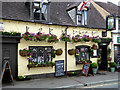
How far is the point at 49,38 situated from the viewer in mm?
9078

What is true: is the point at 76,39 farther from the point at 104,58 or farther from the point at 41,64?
the point at 104,58

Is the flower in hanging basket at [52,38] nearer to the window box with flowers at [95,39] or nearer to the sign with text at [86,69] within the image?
the sign with text at [86,69]

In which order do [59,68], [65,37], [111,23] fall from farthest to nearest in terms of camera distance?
[111,23] < [59,68] < [65,37]

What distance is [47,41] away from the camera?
944 cm

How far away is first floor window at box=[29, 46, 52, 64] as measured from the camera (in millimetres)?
9125

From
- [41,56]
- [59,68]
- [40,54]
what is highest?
[40,54]

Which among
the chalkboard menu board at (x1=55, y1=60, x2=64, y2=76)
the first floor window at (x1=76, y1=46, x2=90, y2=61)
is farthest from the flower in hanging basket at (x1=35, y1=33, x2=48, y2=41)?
the first floor window at (x1=76, y1=46, x2=90, y2=61)

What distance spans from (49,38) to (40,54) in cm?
140

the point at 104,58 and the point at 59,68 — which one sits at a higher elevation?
the point at 104,58

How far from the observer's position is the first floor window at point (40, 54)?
29.9ft

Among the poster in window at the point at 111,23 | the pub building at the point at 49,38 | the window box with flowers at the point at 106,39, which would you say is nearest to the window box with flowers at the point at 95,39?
the pub building at the point at 49,38

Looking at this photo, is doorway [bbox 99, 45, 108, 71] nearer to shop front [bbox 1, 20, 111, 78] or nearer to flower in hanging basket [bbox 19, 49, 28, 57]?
shop front [bbox 1, 20, 111, 78]

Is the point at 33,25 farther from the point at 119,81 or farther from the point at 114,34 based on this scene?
the point at 114,34

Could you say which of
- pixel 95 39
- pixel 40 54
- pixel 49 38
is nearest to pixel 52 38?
pixel 49 38
